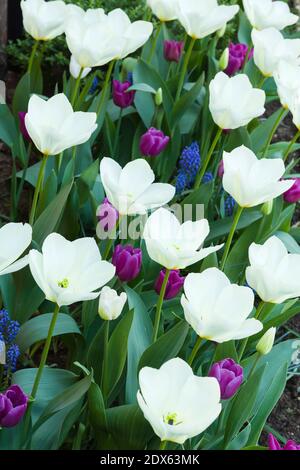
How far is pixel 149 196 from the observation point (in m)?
1.67

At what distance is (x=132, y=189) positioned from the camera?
163cm

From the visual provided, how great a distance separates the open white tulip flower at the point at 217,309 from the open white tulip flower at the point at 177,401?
0.12 m

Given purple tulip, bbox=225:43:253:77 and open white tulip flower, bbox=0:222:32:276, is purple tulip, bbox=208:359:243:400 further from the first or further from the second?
purple tulip, bbox=225:43:253:77

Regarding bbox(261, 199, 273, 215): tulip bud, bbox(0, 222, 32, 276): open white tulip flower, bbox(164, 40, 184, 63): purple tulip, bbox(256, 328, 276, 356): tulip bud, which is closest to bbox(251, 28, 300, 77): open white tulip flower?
bbox(164, 40, 184, 63): purple tulip

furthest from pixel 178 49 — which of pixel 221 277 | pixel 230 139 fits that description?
pixel 221 277

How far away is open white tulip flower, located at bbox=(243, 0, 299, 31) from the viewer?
2527 mm

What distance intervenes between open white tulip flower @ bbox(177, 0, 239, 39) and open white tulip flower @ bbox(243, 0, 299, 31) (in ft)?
0.73

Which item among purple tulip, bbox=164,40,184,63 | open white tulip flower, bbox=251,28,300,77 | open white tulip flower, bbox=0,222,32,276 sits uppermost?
open white tulip flower, bbox=0,222,32,276

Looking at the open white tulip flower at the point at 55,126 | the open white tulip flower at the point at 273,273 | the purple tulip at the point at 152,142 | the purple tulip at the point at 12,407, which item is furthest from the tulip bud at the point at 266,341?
the purple tulip at the point at 152,142

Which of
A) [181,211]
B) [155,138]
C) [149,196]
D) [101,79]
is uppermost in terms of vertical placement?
[149,196]

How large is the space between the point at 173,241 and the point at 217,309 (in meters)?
0.15

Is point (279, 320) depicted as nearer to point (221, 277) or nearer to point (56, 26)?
point (221, 277)

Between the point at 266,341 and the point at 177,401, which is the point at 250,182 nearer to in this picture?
the point at 266,341
